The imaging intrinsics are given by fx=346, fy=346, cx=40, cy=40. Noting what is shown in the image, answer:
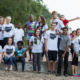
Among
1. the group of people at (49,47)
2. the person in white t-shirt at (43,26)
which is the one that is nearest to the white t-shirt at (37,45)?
the group of people at (49,47)

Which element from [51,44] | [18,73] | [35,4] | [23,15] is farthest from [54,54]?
[35,4]

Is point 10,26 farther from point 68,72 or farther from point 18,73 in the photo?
point 68,72

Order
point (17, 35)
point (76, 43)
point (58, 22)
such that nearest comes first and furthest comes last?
1. point (76, 43)
2. point (58, 22)
3. point (17, 35)

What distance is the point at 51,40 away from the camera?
37.8ft

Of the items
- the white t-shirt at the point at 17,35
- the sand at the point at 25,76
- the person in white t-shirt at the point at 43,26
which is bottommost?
the sand at the point at 25,76

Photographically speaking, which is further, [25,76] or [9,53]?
[9,53]

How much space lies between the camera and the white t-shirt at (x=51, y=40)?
11.5 metres

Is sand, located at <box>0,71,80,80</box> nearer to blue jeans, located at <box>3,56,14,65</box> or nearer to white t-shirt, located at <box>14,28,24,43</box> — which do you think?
blue jeans, located at <box>3,56,14,65</box>

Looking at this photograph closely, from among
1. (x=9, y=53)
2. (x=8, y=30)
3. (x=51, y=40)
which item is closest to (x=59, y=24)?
(x=51, y=40)

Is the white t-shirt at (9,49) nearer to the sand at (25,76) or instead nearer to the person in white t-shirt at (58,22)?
the sand at (25,76)

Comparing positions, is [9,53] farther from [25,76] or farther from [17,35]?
[25,76]

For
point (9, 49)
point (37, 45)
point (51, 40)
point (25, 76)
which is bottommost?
point (25, 76)

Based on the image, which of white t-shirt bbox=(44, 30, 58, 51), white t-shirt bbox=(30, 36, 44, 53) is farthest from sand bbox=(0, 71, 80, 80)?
white t-shirt bbox=(44, 30, 58, 51)

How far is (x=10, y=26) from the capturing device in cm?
1215
